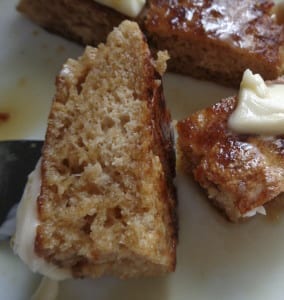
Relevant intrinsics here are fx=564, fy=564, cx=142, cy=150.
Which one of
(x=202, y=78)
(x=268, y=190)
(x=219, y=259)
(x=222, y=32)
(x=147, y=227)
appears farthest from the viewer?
(x=202, y=78)

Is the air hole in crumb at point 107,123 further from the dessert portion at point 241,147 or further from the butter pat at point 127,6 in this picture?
the butter pat at point 127,6

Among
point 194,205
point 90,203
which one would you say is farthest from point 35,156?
point 194,205

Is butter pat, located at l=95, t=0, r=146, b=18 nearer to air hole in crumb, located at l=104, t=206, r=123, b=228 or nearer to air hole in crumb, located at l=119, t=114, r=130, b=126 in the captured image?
air hole in crumb, located at l=119, t=114, r=130, b=126

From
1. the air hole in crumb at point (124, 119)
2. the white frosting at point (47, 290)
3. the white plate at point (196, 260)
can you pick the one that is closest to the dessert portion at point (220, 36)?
the white plate at point (196, 260)

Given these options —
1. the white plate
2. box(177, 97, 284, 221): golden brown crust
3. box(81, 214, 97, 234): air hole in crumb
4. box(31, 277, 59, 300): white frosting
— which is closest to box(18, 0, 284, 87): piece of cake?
the white plate

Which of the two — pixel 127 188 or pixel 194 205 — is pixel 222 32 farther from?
pixel 127 188

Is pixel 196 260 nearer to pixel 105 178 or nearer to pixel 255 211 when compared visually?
pixel 255 211

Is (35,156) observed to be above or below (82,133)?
below

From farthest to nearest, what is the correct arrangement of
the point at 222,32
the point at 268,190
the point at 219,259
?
the point at 222,32 → the point at 219,259 → the point at 268,190
